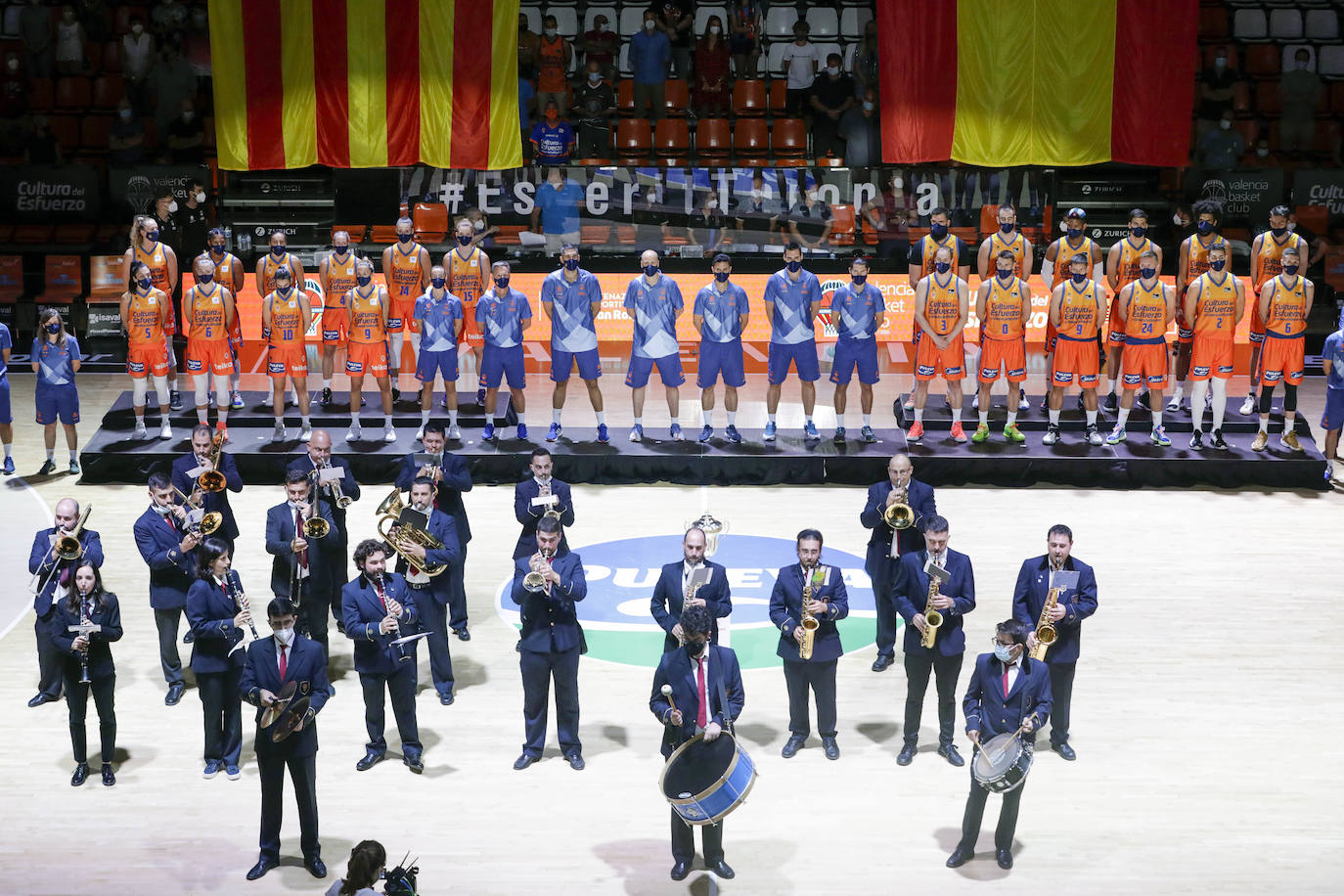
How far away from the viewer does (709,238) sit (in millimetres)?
19953

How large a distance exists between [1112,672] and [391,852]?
17.7 ft

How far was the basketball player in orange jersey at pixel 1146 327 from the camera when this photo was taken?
15.1 meters

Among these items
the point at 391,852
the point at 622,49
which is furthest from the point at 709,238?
the point at 391,852

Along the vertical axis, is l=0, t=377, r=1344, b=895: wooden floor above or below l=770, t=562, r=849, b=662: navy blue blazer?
below

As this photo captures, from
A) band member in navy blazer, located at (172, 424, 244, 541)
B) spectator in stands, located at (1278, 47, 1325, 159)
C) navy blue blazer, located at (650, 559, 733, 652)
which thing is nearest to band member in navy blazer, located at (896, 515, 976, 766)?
navy blue blazer, located at (650, 559, 733, 652)

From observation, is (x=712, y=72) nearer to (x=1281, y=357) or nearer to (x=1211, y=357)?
(x=1211, y=357)

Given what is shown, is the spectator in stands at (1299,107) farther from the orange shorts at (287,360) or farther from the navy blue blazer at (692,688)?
the navy blue blazer at (692,688)

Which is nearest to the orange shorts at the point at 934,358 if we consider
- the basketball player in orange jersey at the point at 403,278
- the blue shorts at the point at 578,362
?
the blue shorts at the point at 578,362

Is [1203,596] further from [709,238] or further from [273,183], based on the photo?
[273,183]

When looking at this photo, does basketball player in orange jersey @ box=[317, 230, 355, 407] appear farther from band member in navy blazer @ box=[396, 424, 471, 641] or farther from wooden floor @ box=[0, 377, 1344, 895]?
band member in navy blazer @ box=[396, 424, 471, 641]

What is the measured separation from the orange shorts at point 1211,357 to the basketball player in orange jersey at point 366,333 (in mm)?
8358

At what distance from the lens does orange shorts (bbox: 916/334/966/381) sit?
1538cm

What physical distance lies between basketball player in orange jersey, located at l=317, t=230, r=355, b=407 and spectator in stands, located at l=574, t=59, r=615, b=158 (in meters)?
6.30

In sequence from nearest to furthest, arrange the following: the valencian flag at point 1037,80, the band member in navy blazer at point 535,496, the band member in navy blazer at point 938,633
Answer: the band member in navy blazer at point 938,633 → the band member in navy blazer at point 535,496 → the valencian flag at point 1037,80
